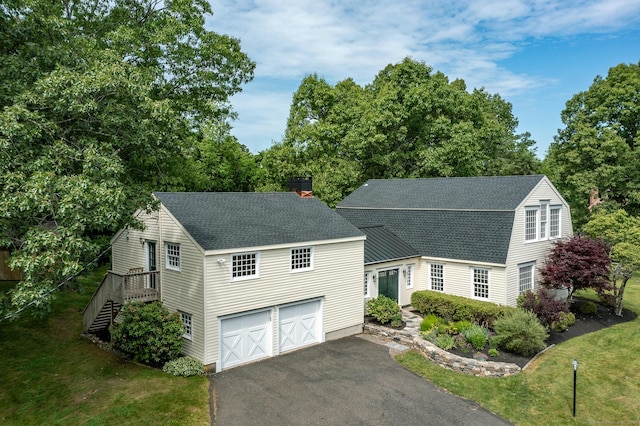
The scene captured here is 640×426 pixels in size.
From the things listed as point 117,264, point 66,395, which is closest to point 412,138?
point 117,264

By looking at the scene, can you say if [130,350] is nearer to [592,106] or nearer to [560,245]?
[560,245]

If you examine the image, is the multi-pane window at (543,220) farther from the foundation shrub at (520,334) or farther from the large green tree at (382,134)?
the large green tree at (382,134)

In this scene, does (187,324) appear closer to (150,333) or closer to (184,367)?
(150,333)

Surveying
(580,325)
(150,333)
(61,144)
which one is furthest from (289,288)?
(580,325)

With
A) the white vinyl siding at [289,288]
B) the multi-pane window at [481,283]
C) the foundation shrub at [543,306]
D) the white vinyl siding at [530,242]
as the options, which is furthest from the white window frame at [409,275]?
the foundation shrub at [543,306]

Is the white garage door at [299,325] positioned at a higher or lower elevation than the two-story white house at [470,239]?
lower
